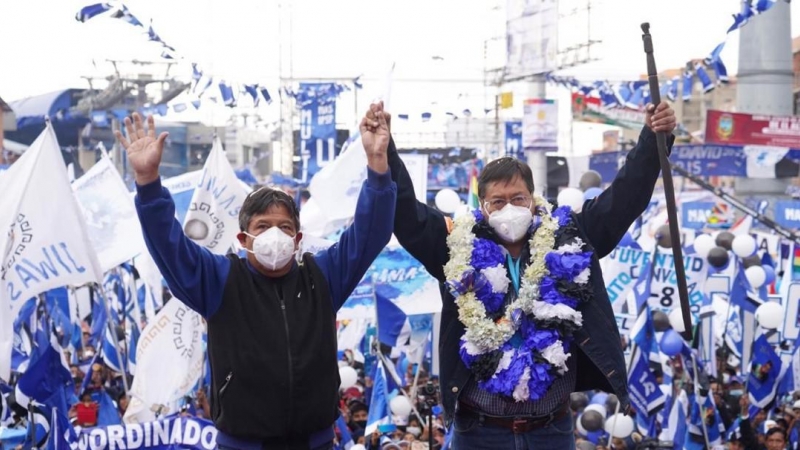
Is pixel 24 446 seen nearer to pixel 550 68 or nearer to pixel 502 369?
pixel 502 369

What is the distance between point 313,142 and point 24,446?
2210 centimetres

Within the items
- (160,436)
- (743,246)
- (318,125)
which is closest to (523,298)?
(160,436)

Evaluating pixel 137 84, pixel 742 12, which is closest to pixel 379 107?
pixel 742 12

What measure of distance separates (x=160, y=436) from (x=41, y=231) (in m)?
1.92

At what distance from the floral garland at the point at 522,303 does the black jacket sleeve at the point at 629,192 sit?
122mm

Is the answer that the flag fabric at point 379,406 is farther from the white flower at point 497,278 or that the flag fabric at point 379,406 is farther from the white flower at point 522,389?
the white flower at point 522,389

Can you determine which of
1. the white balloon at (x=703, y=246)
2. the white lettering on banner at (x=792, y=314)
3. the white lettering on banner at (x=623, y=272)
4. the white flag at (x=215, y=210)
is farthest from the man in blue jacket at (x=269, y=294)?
the white balloon at (x=703, y=246)

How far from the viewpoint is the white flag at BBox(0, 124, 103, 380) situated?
8195mm

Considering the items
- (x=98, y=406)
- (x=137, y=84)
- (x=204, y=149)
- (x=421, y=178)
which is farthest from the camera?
(x=204, y=149)

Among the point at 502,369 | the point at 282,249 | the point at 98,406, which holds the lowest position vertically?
the point at 98,406

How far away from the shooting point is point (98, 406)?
9547 millimetres

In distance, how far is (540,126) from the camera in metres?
30.1

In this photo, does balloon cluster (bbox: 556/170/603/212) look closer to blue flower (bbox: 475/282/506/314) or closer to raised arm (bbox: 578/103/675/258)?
raised arm (bbox: 578/103/675/258)

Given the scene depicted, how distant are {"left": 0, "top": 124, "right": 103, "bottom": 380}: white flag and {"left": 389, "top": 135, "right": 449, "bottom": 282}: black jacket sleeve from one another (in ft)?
14.4
